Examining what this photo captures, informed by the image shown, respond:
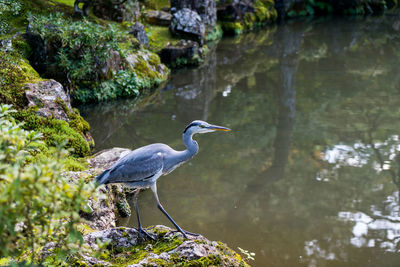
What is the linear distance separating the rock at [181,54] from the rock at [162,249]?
10441mm

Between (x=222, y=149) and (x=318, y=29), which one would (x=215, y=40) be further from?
(x=222, y=149)

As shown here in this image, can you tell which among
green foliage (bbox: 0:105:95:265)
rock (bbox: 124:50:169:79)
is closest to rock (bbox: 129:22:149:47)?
rock (bbox: 124:50:169:79)

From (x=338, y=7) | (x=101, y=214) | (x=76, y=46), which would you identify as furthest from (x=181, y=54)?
(x=338, y=7)

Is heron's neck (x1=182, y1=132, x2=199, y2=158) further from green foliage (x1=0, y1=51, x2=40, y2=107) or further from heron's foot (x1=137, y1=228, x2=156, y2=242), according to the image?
green foliage (x1=0, y1=51, x2=40, y2=107)

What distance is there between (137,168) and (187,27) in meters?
11.6

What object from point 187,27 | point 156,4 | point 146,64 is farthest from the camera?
point 156,4

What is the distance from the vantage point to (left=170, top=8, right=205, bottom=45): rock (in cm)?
1487

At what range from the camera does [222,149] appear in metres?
8.21

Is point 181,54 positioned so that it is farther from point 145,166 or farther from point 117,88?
point 145,166

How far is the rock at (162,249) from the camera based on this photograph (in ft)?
11.0

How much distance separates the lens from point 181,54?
13.9 meters

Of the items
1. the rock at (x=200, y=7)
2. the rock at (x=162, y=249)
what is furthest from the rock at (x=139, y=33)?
the rock at (x=162, y=249)

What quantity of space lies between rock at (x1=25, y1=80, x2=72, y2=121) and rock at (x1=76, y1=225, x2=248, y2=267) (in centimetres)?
388

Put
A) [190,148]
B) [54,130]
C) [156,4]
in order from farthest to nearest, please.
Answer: [156,4] → [54,130] → [190,148]
